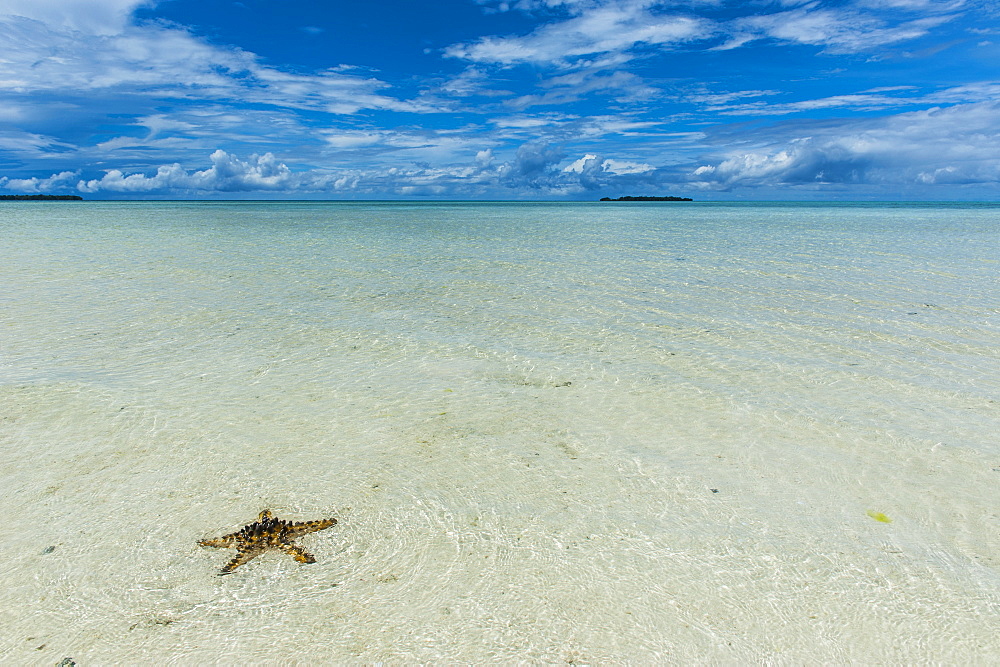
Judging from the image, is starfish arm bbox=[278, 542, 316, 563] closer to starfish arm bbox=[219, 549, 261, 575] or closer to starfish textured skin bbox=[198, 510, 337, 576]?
starfish textured skin bbox=[198, 510, 337, 576]

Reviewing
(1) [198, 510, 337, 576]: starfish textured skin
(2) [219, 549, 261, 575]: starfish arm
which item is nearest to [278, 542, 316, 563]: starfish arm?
(1) [198, 510, 337, 576]: starfish textured skin

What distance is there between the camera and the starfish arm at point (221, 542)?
271cm

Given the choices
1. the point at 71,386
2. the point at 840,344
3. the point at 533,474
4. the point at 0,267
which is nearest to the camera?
the point at 533,474

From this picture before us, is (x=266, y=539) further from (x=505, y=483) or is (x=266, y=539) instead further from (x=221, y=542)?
(x=505, y=483)

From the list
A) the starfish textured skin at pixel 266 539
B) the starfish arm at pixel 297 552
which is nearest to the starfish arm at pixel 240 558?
the starfish textured skin at pixel 266 539

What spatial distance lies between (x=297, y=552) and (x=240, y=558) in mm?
247

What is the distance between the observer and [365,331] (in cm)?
690

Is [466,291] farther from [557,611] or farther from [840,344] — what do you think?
[557,611]

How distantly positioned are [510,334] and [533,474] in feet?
11.4

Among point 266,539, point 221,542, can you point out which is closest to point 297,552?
point 266,539

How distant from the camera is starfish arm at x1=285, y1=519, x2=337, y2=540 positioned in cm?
281

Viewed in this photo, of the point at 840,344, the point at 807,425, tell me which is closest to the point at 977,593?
the point at 807,425

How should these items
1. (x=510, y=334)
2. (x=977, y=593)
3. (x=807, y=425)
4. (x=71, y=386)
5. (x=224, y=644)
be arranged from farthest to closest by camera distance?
(x=510, y=334), (x=71, y=386), (x=807, y=425), (x=977, y=593), (x=224, y=644)

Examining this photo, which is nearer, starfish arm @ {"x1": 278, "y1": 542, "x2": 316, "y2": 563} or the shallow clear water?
the shallow clear water
